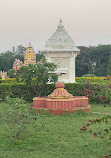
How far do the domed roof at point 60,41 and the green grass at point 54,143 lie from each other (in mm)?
9251

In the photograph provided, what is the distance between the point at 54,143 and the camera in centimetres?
611

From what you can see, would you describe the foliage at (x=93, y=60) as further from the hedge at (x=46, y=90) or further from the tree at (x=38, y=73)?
the tree at (x=38, y=73)

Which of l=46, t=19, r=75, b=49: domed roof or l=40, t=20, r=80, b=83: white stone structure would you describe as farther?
l=46, t=19, r=75, b=49: domed roof

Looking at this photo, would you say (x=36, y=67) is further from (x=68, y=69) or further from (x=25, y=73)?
(x=68, y=69)

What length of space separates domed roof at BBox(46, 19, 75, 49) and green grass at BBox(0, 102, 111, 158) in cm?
925

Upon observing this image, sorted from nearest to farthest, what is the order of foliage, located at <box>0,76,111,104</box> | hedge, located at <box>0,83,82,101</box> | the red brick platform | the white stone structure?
the red brick platform → foliage, located at <box>0,76,111,104</box> → hedge, located at <box>0,83,82,101</box> → the white stone structure

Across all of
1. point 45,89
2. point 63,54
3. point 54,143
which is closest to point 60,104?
point 54,143

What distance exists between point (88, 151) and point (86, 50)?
4189 centimetres

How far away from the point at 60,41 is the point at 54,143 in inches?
454

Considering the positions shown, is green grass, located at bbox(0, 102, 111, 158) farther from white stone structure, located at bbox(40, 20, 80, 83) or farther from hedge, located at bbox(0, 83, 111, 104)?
white stone structure, located at bbox(40, 20, 80, 83)

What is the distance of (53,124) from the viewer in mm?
8117

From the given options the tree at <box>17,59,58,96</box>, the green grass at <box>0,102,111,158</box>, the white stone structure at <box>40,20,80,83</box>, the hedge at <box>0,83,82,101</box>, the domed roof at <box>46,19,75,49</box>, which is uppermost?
the domed roof at <box>46,19,75,49</box>

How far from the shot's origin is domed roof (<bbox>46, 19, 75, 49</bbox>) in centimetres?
1691

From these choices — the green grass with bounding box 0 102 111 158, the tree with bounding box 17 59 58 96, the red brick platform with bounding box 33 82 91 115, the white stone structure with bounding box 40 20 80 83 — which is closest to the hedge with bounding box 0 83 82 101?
the tree with bounding box 17 59 58 96
